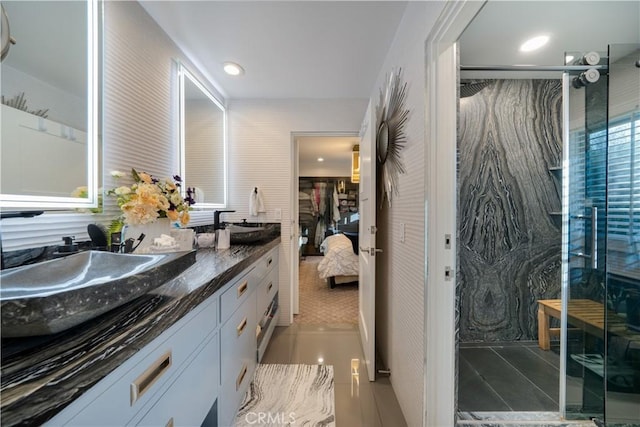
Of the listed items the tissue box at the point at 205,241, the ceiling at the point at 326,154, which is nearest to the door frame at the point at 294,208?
the ceiling at the point at 326,154

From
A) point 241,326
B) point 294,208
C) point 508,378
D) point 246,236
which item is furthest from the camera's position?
point 294,208

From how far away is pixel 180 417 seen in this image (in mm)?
816

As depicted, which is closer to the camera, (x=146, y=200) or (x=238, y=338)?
(x=146, y=200)

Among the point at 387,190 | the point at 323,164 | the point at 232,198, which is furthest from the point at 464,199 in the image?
the point at 323,164

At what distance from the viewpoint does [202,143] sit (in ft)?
7.14

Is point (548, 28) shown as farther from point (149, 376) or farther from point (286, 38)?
point (149, 376)

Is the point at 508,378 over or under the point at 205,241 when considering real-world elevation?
under

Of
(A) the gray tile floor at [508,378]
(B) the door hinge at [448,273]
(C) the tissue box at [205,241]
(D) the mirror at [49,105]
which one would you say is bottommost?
(A) the gray tile floor at [508,378]

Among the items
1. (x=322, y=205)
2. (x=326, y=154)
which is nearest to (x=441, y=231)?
(x=326, y=154)

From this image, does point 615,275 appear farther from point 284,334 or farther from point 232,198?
point 232,198

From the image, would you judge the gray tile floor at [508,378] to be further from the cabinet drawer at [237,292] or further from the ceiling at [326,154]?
the ceiling at [326,154]

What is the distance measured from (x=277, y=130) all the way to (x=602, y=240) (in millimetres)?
2664

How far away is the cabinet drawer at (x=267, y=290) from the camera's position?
71.8 inches

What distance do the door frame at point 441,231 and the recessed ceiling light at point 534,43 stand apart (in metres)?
1.07
